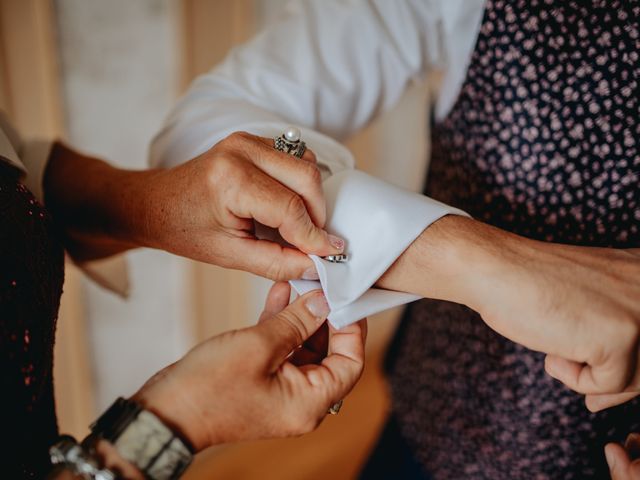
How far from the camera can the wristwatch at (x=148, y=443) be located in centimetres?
43

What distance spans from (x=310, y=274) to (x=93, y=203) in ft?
1.03

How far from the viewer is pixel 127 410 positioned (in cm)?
44

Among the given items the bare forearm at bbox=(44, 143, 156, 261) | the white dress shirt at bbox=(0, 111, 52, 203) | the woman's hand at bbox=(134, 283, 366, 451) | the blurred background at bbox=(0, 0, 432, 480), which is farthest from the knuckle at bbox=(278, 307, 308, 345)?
the blurred background at bbox=(0, 0, 432, 480)

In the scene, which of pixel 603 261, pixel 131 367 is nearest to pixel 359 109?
pixel 603 261

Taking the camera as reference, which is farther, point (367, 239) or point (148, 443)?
point (367, 239)

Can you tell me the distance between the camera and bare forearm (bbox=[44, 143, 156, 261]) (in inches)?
25.1

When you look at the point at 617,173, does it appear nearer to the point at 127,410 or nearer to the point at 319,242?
the point at 319,242

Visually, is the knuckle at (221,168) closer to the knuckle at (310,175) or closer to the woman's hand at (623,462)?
the knuckle at (310,175)

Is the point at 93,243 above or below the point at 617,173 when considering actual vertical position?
below

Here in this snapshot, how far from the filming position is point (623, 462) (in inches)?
22.6

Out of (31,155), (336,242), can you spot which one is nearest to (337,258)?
(336,242)

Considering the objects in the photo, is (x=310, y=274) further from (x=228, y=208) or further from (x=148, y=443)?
(x=148, y=443)

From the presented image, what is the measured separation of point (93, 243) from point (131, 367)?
914 mm

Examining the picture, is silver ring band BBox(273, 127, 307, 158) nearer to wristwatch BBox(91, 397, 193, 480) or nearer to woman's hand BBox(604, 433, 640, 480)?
wristwatch BBox(91, 397, 193, 480)
